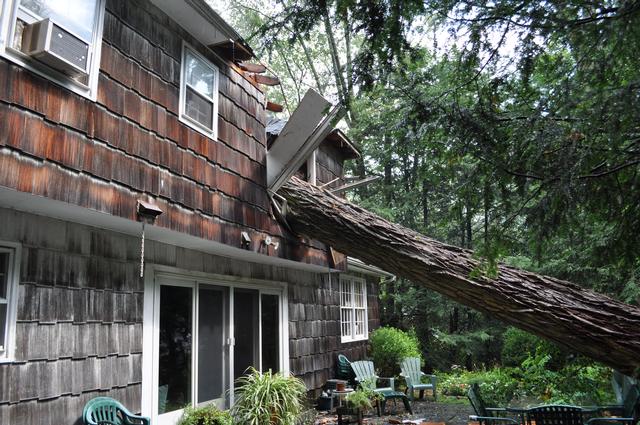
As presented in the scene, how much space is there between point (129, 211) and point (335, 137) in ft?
26.0

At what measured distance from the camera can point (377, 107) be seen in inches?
713

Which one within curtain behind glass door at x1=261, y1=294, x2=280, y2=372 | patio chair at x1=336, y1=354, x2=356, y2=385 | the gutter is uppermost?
the gutter

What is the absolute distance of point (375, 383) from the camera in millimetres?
9852

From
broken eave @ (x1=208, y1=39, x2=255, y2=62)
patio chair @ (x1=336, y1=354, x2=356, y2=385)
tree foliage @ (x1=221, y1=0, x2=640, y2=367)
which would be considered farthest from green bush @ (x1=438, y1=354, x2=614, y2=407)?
broken eave @ (x1=208, y1=39, x2=255, y2=62)

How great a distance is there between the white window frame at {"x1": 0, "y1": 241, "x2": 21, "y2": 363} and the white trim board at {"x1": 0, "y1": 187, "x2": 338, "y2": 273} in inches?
13.8

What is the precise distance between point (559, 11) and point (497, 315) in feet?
12.3

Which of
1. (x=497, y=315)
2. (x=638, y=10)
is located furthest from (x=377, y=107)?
(x=638, y=10)

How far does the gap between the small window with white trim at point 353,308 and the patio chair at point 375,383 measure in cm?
146

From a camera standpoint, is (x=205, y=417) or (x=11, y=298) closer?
(x=11, y=298)

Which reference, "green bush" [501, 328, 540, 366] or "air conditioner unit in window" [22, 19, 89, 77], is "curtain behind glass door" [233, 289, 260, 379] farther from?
"green bush" [501, 328, 540, 366]

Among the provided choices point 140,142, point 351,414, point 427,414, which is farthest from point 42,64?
point 427,414

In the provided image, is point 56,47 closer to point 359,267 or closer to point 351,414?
point 351,414

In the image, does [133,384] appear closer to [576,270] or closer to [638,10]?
[638,10]

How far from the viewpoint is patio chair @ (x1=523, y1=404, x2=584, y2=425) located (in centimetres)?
525
